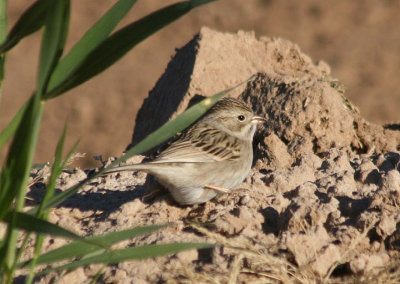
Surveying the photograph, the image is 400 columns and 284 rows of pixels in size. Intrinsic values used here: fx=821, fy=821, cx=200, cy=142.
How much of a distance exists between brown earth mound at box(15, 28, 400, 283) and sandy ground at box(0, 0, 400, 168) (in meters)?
6.16

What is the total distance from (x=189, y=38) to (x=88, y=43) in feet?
51.7

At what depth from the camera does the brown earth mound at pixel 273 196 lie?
476cm

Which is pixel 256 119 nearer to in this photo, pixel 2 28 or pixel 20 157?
pixel 2 28

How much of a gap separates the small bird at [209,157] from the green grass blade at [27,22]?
1768mm

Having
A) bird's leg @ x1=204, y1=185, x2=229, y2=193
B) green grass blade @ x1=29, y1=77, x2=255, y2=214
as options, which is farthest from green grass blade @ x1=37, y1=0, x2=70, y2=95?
bird's leg @ x1=204, y1=185, x2=229, y2=193

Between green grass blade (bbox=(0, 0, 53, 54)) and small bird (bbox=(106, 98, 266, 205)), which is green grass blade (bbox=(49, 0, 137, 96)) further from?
small bird (bbox=(106, 98, 266, 205))

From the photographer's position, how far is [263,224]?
18.0 feet

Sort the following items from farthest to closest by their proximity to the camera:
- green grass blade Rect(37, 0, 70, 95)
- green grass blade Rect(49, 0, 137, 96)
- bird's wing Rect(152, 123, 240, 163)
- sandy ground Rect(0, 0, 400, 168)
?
1. sandy ground Rect(0, 0, 400, 168)
2. bird's wing Rect(152, 123, 240, 163)
3. green grass blade Rect(49, 0, 137, 96)
4. green grass blade Rect(37, 0, 70, 95)

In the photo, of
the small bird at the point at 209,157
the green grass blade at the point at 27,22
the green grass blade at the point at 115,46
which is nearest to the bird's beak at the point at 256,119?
the small bird at the point at 209,157

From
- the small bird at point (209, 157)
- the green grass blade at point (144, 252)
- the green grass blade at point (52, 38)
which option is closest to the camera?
the green grass blade at point (52, 38)

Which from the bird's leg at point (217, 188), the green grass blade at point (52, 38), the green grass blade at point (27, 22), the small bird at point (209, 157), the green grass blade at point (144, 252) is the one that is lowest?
the green grass blade at point (144, 252)

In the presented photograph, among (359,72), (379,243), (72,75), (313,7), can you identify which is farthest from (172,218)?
(313,7)

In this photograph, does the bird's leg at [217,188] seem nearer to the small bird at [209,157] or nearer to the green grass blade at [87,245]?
the small bird at [209,157]

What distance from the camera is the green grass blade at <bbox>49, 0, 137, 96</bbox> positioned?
3.84 m
